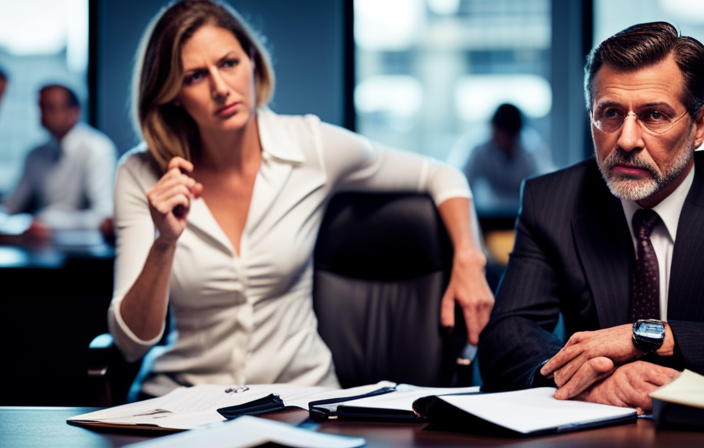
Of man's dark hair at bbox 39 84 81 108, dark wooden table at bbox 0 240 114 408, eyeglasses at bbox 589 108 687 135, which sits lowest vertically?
dark wooden table at bbox 0 240 114 408

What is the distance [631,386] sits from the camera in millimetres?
1072

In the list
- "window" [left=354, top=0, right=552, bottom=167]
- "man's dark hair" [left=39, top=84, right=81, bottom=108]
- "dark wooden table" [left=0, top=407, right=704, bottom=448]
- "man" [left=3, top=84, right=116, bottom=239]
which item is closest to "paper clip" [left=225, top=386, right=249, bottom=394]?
"dark wooden table" [left=0, top=407, right=704, bottom=448]

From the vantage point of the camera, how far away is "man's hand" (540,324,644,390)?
1.10 m

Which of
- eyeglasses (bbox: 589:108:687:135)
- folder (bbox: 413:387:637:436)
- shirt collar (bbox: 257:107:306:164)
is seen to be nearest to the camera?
folder (bbox: 413:387:637:436)

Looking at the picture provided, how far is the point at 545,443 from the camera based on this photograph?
0.91 meters

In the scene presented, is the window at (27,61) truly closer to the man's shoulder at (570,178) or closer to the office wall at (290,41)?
the office wall at (290,41)

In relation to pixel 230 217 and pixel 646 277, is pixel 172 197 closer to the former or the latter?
pixel 230 217

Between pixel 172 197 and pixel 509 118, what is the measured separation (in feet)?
13.7

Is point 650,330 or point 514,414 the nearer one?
point 514,414

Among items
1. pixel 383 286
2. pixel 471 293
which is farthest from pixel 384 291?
pixel 471 293

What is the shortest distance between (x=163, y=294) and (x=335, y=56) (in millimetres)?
3893

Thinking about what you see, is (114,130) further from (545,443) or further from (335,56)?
(545,443)

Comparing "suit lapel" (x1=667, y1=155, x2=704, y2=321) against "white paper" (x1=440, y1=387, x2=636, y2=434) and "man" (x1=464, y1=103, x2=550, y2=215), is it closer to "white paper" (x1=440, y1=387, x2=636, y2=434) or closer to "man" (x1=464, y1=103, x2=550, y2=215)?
"white paper" (x1=440, y1=387, x2=636, y2=434)

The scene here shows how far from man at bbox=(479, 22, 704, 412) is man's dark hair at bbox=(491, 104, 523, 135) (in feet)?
12.3
